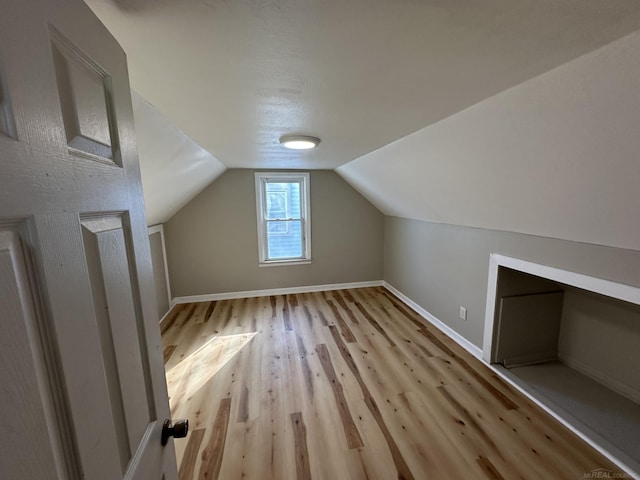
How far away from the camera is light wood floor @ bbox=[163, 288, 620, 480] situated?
1530mm

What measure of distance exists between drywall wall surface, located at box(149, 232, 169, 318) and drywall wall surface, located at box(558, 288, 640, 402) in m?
4.36

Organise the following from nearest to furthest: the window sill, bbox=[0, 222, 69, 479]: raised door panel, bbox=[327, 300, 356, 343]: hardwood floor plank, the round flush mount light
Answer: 1. bbox=[0, 222, 69, 479]: raised door panel
2. the round flush mount light
3. bbox=[327, 300, 356, 343]: hardwood floor plank
4. the window sill

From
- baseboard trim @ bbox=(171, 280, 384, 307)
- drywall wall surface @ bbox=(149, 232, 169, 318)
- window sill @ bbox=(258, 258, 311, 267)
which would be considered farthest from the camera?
window sill @ bbox=(258, 258, 311, 267)

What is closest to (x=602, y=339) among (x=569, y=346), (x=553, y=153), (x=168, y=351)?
(x=569, y=346)

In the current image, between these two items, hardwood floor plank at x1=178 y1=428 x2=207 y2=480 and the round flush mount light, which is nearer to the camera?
hardwood floor plank at x1=178 y1=428 x2=207 y2=480

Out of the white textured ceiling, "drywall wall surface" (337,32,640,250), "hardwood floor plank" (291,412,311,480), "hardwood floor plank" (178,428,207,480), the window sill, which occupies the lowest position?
"hardwood floor plank" (291,412,311,480)

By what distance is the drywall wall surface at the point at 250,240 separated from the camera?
12.6 ft

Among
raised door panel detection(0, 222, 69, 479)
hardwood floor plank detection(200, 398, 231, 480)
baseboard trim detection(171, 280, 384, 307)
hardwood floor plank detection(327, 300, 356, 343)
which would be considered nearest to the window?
baseboard trim detection(171, 280, 384, 307)

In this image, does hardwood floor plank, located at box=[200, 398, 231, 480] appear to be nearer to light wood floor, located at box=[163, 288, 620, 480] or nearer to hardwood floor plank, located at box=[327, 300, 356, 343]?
light wood floor, located at box=[163, 288, 620, 480]

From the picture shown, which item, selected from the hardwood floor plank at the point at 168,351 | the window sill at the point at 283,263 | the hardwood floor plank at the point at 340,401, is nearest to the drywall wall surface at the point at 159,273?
the hardwood floor plank at the point at 168,351

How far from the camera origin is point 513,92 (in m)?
1.17

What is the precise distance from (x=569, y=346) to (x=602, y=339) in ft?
0.92

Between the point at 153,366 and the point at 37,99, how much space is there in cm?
69

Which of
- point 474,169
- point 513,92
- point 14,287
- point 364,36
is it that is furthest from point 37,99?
point 474,169
